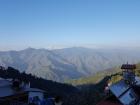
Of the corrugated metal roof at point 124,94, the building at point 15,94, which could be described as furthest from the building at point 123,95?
the building at point 15,94

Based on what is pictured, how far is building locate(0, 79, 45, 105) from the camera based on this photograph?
43.1 metres

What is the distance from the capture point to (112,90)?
41.6m

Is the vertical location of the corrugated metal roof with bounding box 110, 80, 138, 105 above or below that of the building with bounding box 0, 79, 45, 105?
above

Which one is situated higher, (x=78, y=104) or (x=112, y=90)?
(x=112, y=90)

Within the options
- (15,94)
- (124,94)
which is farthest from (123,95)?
(15,94)

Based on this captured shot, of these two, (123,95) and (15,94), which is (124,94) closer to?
(123,95)

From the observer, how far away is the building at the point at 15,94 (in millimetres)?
43147

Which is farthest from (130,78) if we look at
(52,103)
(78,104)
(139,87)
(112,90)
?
(78,104)

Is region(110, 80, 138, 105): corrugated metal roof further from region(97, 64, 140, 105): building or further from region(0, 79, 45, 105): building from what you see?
region(0, 79, 45, 105): building

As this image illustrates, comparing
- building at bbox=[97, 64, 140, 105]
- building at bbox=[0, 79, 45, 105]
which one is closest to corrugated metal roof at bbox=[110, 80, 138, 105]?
building at bbox=[97, 64, 140, 105]

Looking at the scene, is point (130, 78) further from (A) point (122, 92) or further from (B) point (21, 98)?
(B) point (21, 98)

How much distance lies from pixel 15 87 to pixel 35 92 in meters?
4.34

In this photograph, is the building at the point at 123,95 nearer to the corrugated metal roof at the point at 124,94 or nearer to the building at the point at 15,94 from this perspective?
the corrugated metal roof at the point at 124,94

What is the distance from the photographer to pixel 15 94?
45.3 m
